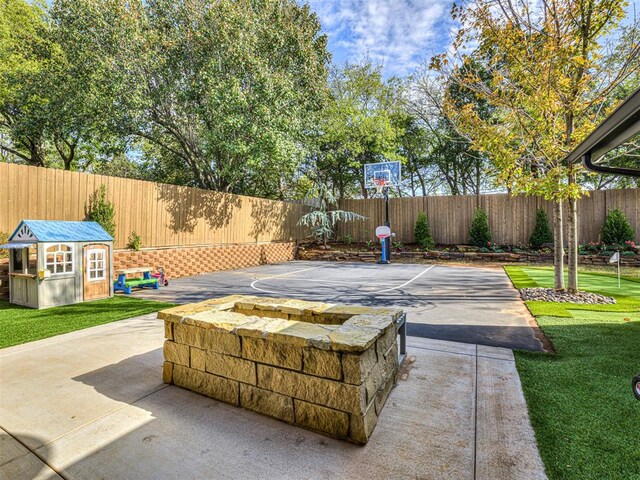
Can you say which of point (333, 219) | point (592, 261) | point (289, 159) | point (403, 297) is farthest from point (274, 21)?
point (592, 261)

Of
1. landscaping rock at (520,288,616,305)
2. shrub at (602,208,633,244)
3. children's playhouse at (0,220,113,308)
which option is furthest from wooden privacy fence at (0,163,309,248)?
shrub at (602,208,633,244)

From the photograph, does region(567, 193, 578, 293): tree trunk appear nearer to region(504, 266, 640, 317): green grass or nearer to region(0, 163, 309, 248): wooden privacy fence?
region(504, 266, 640, 317): green grass

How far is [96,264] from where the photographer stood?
6.41m

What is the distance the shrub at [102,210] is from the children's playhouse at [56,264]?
1.68 meters

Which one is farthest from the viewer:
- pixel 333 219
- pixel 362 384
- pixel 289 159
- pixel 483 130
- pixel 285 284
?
pixel 333 219

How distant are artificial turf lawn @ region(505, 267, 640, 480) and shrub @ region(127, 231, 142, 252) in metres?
9.28

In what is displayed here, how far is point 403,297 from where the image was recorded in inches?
254

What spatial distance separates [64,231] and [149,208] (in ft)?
12.2

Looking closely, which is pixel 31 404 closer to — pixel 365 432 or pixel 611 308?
pixel 365 432

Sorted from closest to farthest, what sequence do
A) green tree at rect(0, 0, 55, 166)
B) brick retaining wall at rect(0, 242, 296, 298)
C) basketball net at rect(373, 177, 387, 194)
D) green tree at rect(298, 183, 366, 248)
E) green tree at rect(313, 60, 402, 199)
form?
1. brick retaining wall at rect(0, 242, 296, 298)
2. green tree at rect(0, 0, 55, 166)
3. basketball net at rect(373, 177, 387, 194)
4. green tree at rect(298, 183, 366, 248)
5. green tree at rect(313, 60, 402, 199)

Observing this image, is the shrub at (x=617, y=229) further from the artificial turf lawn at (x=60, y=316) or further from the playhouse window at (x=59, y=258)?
the playhouse window at (x=59, y=258)

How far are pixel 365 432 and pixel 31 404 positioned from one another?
2581 mm

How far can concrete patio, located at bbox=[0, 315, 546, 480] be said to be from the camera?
1.78m

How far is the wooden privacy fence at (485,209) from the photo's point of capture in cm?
1293
